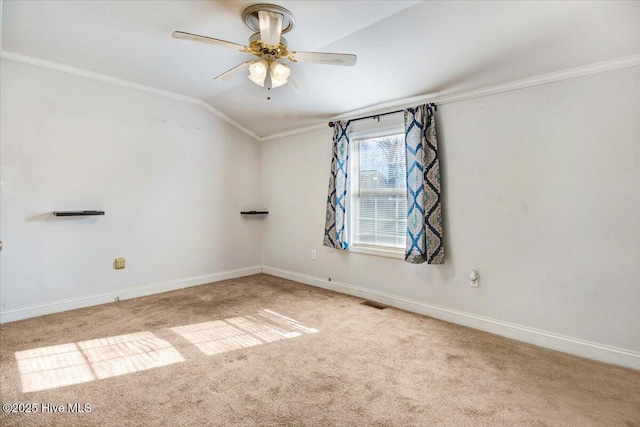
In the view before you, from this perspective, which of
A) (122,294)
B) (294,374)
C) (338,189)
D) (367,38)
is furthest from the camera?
(338,189)

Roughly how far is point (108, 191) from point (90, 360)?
77.4 inches

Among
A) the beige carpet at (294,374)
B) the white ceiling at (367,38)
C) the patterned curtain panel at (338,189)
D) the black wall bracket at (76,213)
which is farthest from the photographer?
the patterned curtain panel at (338,189)

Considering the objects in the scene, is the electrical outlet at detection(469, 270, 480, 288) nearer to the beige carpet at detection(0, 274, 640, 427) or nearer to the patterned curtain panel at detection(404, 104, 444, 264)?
the patterned curtain panel at detection(404, 104, 444, 264)

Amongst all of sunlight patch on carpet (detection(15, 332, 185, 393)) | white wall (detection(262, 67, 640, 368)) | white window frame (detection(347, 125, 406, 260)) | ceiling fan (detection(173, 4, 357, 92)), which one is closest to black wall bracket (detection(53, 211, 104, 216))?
sunlight patch on carpet (detection(15, 332, 185, 393))

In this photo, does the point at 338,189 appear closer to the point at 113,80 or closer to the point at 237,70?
the point at 237,70

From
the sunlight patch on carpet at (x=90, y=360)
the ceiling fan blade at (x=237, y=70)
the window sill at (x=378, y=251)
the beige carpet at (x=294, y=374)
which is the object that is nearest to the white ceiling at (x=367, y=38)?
the ceiling fan blade at (x=237, y=70)

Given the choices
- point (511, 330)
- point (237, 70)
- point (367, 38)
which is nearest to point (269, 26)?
point (237, 70)

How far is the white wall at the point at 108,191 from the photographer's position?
3.01 m

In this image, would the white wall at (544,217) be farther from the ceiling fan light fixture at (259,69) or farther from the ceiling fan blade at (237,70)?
the ceiling fan blade at (237,70)

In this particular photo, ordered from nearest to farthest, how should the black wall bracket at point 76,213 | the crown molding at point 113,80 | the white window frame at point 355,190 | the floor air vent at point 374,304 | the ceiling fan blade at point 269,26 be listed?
1. the ceiling fan blade at point 269,26
2. the crown molding at point 113,80
3. the black wall bracket at point 76,213
4. the floor air vent at point 374,304
5. the white window frame at point 355,190

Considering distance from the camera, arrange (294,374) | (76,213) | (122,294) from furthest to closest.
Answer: (122,294) → (76,213) → (294,374)

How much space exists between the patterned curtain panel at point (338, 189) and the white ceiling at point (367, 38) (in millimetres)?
479

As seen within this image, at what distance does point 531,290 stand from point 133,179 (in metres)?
4.18

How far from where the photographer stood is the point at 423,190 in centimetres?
307
